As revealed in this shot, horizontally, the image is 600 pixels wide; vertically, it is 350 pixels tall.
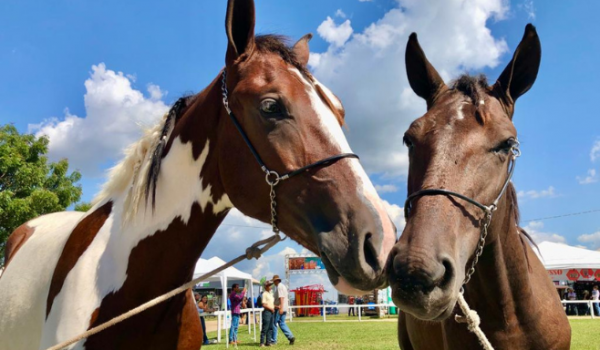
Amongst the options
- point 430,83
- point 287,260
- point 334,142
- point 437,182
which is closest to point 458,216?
point 437,182

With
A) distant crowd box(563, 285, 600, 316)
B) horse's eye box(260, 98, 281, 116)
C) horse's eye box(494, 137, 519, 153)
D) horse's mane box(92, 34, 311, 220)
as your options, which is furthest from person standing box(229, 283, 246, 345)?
distant crowd box(563, 285, 600, 316)

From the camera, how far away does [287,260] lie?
4341cm

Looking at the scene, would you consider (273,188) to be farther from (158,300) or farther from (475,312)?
(475,312)

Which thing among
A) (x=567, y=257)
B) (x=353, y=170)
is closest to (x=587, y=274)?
(x=567, y=257)

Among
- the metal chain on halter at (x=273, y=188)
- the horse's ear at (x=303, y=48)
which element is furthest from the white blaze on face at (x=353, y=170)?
the horse's ear at (x=303, y=48)

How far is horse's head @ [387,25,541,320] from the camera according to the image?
2.08 metres

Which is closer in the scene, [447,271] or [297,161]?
[297,161]

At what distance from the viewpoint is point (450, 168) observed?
2.62m

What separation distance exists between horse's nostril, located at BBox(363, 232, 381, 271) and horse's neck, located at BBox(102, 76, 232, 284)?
2.98ft

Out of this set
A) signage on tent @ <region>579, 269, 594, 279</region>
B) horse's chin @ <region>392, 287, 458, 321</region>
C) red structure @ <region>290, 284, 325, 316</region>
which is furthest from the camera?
red structure @ <region>290, 284, 325, 316</region>

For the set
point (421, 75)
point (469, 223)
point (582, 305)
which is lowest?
point (582, 305)

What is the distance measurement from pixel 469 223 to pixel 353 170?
0.95 meters

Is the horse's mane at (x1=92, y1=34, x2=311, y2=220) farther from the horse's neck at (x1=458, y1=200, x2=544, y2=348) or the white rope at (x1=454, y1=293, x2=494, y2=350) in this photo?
the horse's neck at (x1=458, y1=200, x2=544, y2=348)

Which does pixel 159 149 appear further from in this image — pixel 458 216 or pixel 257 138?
pixel 458 216
